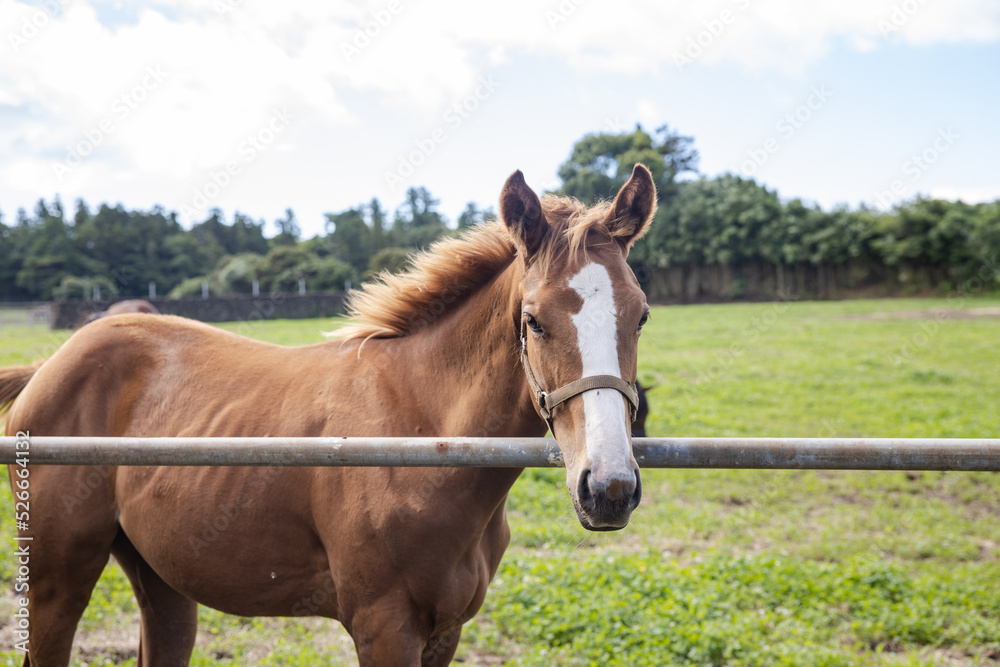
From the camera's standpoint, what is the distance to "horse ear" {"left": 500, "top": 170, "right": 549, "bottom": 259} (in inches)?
82.9

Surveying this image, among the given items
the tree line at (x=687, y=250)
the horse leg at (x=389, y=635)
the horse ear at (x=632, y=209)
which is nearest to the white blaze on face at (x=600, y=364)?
the horse ear at (x=632, y=209)

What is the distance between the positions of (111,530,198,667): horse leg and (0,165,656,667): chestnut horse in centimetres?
1

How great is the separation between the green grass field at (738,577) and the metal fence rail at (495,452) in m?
0.46

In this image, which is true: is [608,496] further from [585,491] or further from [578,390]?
[578,390]

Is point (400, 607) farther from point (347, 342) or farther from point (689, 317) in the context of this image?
point (689, 317)

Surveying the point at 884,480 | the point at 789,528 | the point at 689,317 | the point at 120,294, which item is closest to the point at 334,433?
the point at 789,528

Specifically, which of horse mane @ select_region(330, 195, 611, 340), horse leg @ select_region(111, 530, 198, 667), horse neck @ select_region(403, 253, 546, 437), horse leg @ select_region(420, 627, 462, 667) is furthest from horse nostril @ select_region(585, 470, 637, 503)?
horse leg @ select_region(111, 530, 198, 667)

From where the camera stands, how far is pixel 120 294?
44.8m

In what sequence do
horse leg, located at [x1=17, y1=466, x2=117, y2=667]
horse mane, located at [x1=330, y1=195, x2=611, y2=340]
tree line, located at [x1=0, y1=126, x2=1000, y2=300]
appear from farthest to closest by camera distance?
1. tree line, located at [x1=0, y1=126, x2=1000, y2=300]
2. horse leg, located at [x1=17, y1=466, x2=117, y2=667]
3. horse mane, located at [x1=330, y1=195, x2=611, y2=340]

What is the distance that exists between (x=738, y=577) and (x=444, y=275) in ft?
10.9

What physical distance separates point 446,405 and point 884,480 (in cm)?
605

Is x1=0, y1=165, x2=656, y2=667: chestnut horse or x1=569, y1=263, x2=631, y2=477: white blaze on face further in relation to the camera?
x1=0, y1=165, x2=656, y2=667: chestnut horse

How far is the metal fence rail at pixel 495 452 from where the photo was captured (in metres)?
1.68

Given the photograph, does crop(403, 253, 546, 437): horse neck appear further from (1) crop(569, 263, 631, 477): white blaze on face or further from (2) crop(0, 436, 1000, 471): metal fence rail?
(2) crop(0, 436, 1000, 471): metal fence rail
